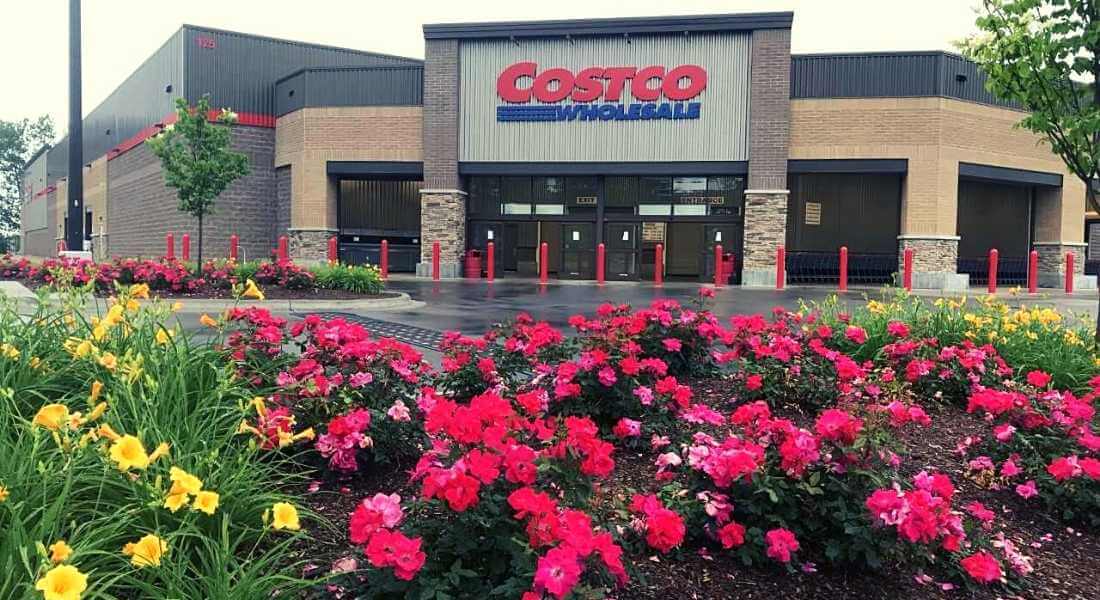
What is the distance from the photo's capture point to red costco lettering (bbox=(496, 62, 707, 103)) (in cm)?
2577

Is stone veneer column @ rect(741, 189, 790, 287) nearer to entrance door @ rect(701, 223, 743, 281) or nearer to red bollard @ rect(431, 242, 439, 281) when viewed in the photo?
entrance door @ rect(701, 223, 743, 281)

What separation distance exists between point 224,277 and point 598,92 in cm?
1411

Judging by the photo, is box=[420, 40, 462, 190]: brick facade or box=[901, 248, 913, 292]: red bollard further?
box=[420, 40, 462, 190]: brick facade

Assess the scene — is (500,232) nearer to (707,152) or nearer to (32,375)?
(707,152)

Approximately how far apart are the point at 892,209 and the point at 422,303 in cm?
2021

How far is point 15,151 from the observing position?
10006 cm

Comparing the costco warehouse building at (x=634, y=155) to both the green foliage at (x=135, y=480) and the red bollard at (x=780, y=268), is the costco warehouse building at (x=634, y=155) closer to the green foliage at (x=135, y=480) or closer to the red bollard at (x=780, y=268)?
the red bollard at (x=780, y=268)

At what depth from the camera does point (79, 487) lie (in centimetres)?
297

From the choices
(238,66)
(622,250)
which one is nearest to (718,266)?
(622,250)

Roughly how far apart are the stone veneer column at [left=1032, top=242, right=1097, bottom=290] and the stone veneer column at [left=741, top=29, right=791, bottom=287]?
34.1 ft

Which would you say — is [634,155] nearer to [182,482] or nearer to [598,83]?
[598,83]

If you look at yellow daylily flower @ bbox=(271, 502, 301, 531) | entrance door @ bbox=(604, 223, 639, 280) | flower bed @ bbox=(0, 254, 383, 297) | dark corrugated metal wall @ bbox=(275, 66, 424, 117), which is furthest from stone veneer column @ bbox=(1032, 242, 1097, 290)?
yellow daylily flower @ bbox=(271, 502, 301, 531)

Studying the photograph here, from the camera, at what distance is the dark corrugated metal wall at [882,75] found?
2489 centimetres

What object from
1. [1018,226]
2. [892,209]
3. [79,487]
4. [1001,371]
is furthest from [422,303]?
[1018,226]
